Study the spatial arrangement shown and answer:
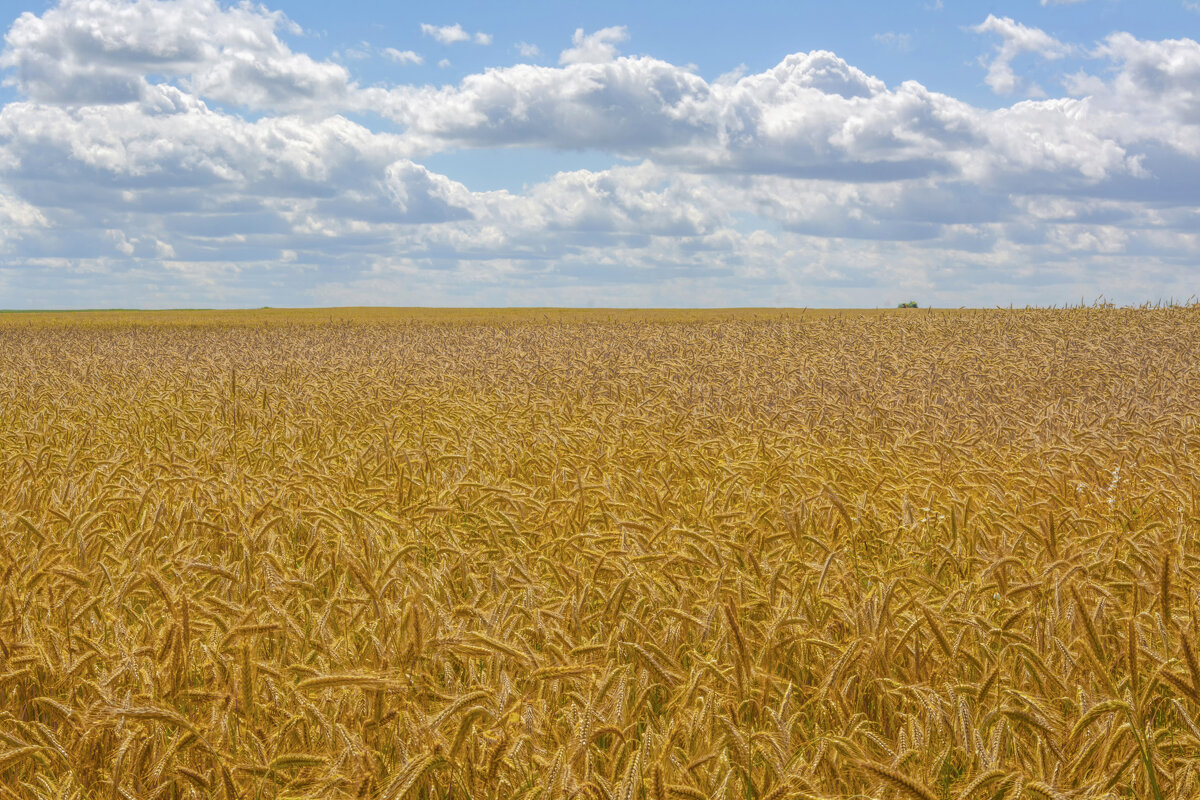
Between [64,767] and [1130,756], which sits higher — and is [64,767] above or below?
below

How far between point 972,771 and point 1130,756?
1.16ft

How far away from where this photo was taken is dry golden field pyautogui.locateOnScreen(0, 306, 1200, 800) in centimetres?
201

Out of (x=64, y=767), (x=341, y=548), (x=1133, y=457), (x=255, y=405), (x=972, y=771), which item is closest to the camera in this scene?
(x=972, y=771)

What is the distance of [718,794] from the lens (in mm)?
1689

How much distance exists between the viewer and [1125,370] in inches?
404

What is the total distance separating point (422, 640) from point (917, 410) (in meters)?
6.05

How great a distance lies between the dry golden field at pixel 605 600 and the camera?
79.1 inches

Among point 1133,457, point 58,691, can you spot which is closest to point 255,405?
point 58,691

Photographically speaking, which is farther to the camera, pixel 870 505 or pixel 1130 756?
pixel 870 505

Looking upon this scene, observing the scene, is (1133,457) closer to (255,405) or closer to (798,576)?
(798,576)

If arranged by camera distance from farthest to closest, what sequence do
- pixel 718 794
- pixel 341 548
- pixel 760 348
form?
pixel 760 348, pixel 341 548, pixel 718 794

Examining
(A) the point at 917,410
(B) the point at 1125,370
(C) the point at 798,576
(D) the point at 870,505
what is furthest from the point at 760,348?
(C) the point at 798,576

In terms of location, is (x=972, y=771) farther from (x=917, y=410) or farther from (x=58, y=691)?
(x=917, y=410)

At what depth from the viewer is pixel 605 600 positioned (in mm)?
2938
